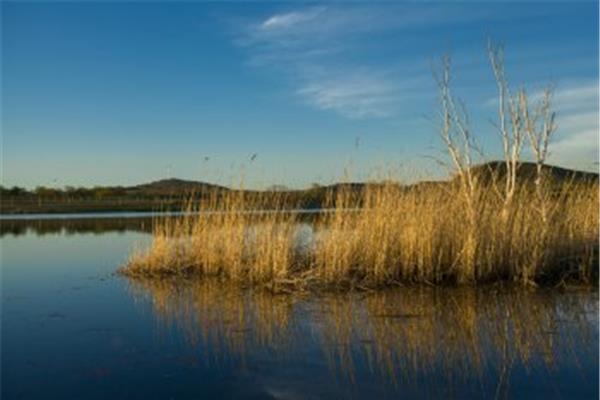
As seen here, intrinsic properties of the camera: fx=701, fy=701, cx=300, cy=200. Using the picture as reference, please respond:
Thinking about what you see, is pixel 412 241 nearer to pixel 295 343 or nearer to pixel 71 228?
pixel 295 343

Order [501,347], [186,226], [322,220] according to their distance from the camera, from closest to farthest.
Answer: [501,347] < [322,220] < [186,226]

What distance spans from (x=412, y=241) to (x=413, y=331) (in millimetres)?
3138

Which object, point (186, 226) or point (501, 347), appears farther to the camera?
point (186, 226)

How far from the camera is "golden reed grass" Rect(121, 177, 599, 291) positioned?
9.78 m

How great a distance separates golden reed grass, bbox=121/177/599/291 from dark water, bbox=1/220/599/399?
636 mm

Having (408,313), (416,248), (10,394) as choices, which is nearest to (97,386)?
(10,394)

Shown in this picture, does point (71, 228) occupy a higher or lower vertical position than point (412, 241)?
lower

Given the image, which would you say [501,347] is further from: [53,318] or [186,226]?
[186,226]

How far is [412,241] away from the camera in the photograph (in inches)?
387

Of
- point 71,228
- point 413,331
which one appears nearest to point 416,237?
point 413,331

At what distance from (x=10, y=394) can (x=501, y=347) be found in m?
3.97

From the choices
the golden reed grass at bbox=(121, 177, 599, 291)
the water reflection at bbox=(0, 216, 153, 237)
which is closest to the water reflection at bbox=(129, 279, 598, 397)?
the golden reed grass at bbox=(121, 177, 599, 291)

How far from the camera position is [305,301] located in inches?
344

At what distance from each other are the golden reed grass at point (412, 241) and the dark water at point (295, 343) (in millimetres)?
636
